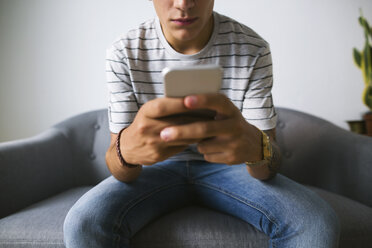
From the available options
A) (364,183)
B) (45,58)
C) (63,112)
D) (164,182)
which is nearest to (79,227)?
(164,182)

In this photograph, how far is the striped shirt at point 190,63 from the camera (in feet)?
2.83

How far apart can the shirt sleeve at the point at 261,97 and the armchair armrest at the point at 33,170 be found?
2.72ft

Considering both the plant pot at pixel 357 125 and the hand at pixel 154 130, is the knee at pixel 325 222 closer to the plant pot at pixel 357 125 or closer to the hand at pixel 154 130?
the hand at pixel 154 130

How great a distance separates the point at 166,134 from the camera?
533 millimetres

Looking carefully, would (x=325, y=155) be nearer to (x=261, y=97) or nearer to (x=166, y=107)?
(x=261, y=97)

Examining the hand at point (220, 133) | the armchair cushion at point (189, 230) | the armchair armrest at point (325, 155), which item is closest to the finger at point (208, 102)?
the hand at point (220, 133)

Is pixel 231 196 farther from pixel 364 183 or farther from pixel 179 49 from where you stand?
pixel 364 183

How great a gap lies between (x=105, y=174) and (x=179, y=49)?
73cm

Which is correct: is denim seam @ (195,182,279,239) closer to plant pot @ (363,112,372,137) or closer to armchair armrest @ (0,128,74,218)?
armchair armrest @ (0,128,74,218)

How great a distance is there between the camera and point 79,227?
676mm

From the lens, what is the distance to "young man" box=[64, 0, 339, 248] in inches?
22.4

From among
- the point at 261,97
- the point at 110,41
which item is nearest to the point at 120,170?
the point at 261,97

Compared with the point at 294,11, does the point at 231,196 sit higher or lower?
lower

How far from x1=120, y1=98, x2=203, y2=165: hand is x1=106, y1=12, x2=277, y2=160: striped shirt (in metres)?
0.25
